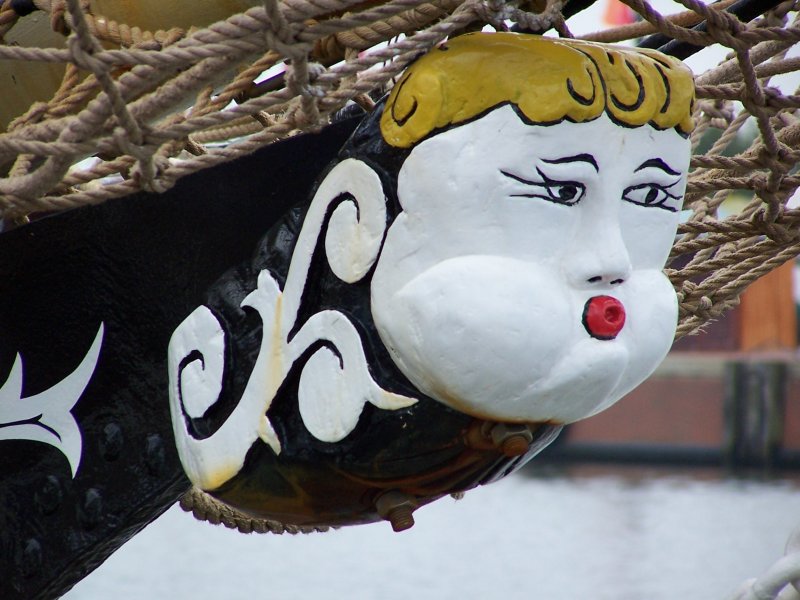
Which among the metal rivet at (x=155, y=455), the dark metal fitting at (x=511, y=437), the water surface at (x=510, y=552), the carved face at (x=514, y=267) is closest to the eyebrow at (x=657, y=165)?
the carved face at (x=514, y=267)

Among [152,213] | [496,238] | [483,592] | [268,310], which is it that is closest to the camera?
[496,238]

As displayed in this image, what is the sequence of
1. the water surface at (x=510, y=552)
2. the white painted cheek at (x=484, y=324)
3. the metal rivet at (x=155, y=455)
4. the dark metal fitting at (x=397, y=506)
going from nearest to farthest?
the white painted cheek at (x=484, y=324) < the dark metal fitting at (x=397, y=506) < the metal rivet at (x=155, y=455) < the water surface at (x=510, y=552)

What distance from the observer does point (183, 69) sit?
976 millimetres

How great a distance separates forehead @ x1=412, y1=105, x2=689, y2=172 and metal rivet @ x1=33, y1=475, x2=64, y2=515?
0.57m

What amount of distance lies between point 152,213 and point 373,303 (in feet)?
1.06

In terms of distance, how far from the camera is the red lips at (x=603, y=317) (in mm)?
902

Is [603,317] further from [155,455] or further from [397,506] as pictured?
[155,455]

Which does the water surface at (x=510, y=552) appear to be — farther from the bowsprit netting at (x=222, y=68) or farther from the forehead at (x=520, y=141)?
the forehead at (x=520, y=141)

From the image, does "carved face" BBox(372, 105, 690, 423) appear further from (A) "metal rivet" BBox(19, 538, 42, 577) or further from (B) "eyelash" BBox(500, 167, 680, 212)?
(A) "metal rivet" BBox(19, 538, 42, 577)

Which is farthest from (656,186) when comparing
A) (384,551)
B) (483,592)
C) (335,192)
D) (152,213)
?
(384,551)

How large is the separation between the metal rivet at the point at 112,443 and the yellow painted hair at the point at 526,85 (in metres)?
0.46

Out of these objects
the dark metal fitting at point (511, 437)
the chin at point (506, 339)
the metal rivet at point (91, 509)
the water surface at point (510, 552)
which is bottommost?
the water surface at point (510, 552)

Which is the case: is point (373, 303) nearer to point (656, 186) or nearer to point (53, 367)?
point (656, 186)

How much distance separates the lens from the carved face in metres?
0.88
